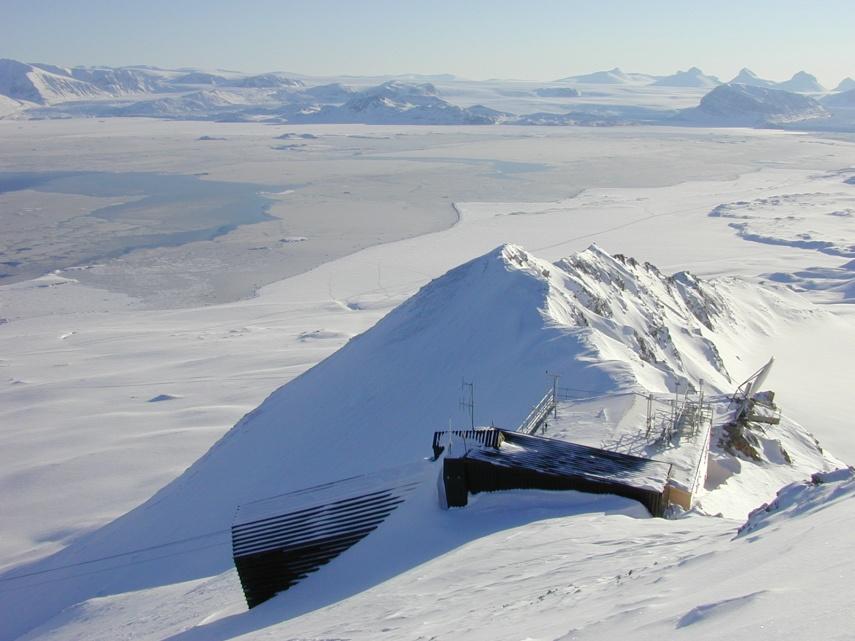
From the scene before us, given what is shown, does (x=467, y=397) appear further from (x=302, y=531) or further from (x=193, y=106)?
(x=193, y=106)

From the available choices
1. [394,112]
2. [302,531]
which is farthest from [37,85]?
[302,531]

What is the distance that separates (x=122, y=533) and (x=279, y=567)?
584cm

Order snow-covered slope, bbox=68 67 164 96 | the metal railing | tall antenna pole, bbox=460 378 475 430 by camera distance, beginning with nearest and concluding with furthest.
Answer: the metal railing < tall antenna pole, bbox=460 378 475 430 < snow-covered slope, bbox=68 67 164 96

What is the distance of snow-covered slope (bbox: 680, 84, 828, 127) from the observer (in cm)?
12888

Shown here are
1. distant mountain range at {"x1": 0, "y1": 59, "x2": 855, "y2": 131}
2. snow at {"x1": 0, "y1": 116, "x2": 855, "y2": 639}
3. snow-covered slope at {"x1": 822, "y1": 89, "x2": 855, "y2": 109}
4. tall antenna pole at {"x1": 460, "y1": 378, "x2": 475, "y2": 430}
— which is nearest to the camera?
snow at {"x1": 0, "y1": 116, "x2": 855, "y2": 639}

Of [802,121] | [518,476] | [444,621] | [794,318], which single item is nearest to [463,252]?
[794,318]

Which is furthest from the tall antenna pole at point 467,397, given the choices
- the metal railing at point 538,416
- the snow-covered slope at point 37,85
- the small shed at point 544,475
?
the snow-covered slope at point 37,85

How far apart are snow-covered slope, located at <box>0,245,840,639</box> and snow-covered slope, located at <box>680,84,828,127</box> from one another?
120m

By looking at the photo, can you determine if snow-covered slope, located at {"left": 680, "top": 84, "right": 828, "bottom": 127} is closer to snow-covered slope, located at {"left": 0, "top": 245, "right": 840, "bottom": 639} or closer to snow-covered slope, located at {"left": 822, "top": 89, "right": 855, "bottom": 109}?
snow-covered slope, located at {"left": 822, "top": 89, "right": 855, "bottom": 109}

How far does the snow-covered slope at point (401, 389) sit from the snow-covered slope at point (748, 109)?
120 m

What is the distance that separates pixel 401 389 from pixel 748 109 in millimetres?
132266

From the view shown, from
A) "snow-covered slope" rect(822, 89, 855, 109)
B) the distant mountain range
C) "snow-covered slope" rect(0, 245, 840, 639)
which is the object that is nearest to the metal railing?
"snow-covered slope" rect(0, 245, 840, 639)

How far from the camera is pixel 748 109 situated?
131375 mm

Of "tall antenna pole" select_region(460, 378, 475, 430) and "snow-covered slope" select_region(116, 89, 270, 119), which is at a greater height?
"snow-covered slope" select_region(116, 89, 270, 119)
